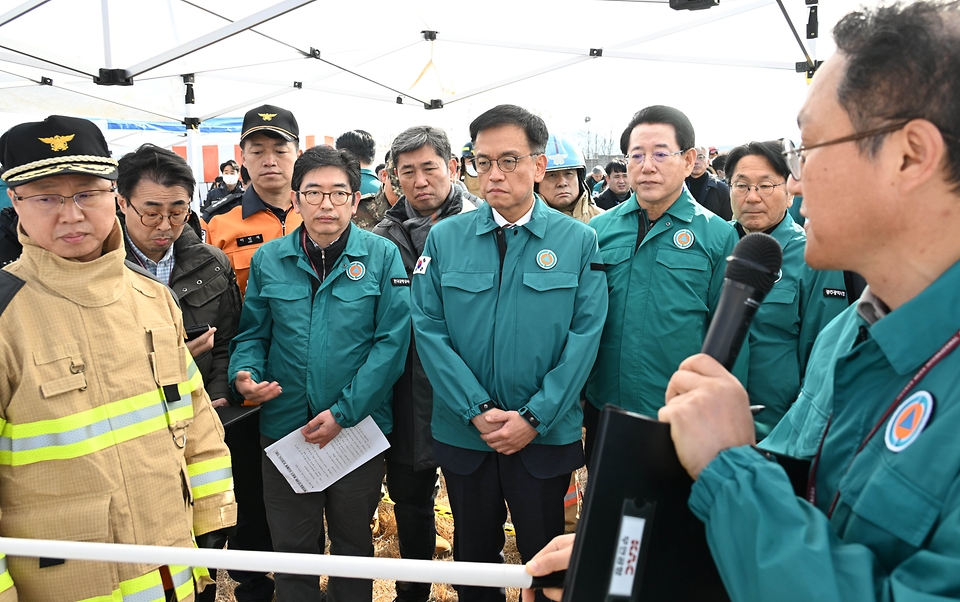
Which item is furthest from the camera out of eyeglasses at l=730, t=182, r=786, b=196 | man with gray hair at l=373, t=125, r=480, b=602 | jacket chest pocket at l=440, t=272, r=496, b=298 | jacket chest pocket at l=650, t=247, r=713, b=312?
man with gray hair at l=373, t=125, r=480, b=602

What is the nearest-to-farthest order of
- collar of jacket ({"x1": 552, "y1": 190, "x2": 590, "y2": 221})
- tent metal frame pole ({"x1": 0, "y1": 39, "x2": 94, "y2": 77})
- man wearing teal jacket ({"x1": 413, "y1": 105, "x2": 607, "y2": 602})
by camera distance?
man wearing teal jacket ({"x1": 413, "y1": 105, "x2": 607, "y2": 602})
collar of jacket ({"x1": 552, "y1": 190, "x2": 590, "y2": 221})
tent metal frame pole ({"x1": 0, "y1": 39, "x2": 94, "y2": 77})

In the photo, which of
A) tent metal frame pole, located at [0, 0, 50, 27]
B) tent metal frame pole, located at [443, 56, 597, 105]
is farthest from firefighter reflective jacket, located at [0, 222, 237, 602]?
tent metal frame pole, located at [443, 56, 597, 105]

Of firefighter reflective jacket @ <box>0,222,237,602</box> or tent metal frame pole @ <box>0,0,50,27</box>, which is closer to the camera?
firefighter reflective jacket @ <box>0,222,237,602</box>

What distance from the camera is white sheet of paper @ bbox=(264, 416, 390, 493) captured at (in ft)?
9.86

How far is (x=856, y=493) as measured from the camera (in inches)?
38.7

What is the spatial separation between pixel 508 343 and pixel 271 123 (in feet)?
7.24

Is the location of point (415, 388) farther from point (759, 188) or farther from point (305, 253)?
point (759, 188)

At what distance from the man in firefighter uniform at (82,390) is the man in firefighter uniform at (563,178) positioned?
126 inches

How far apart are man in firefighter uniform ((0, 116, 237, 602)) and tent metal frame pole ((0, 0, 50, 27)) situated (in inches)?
183

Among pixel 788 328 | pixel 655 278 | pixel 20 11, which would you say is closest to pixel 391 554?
pixel 655 278

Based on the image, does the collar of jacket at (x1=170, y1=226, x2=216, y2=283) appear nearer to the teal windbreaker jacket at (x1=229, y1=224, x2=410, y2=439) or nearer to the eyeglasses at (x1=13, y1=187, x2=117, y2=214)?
the teal windbreaker jacket at (x1=229, y1=224, x2=410, y2=439)

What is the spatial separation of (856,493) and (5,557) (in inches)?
82.4

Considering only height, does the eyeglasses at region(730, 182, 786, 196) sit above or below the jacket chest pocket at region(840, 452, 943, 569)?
above

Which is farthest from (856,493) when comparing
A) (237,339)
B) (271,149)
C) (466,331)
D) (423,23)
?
(423,23)
